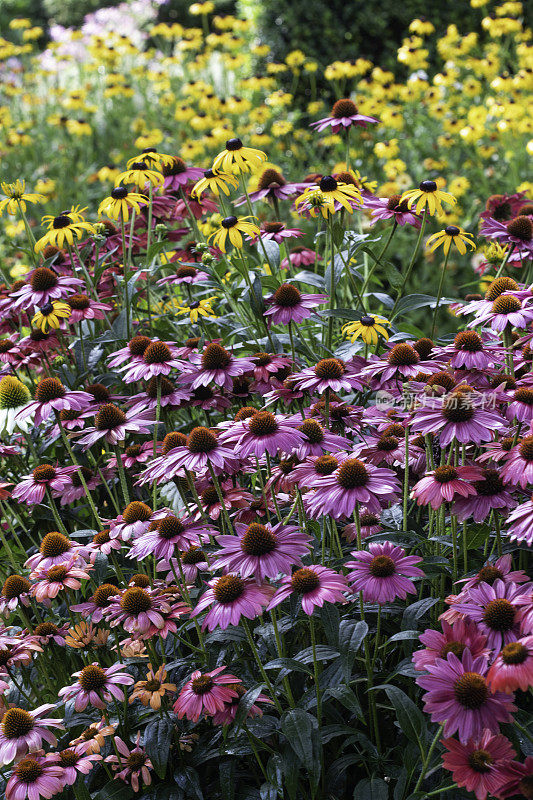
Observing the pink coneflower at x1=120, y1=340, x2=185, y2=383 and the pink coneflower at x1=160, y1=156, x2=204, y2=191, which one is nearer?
the pink coneflower at x1=120, y1=340, x2=185, y2=383

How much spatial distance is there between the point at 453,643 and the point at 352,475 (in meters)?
0.39

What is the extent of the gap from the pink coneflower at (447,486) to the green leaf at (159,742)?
744 millimetres

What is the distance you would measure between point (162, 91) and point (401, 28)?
3.08 meters

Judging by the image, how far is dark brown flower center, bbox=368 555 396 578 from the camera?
5.11 ft

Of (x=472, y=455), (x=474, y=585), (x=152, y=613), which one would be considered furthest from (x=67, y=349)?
(x=474, y=585)

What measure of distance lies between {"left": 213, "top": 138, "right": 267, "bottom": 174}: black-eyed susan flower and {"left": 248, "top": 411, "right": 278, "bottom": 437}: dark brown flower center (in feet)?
3.73

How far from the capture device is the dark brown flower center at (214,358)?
211 cm

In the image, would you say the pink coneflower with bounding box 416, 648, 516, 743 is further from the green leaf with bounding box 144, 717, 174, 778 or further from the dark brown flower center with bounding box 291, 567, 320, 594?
the green leaf with bounding box 144, 717, 174, 778

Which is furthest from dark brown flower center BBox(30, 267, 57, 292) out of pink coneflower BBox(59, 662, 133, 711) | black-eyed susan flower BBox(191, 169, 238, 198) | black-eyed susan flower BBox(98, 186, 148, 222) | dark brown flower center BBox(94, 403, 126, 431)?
A: pink coneflower BBox(59, 662, 133, 711)

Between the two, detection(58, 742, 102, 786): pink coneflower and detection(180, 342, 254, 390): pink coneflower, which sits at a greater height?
detection(180, 342, 254, 390): pink coneflower

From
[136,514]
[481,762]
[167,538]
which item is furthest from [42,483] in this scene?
[481,762]

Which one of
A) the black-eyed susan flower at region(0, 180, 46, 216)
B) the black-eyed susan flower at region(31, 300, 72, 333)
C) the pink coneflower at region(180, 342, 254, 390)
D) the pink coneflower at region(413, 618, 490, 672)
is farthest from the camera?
the black-eyed susan flower at region(0, 180, 46, 216)

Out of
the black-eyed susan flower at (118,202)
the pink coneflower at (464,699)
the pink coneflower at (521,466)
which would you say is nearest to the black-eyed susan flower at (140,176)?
the black-eyed susan flower at (118,202)

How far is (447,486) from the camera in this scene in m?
1.57
